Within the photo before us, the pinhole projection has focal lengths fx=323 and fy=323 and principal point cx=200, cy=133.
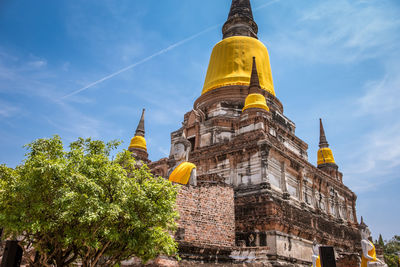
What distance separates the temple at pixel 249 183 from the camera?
13664 millimetres

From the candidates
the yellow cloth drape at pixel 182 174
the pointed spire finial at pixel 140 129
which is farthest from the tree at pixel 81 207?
the pointed spire finial at pixel 140 129

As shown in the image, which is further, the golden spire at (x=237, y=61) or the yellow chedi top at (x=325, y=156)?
the yellow chedi top at (x=325, y=156)

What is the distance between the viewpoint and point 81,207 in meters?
8.73

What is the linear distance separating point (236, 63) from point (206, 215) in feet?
58.6

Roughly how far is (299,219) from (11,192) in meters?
15.6

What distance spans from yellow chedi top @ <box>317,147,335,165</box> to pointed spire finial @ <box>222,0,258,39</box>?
13507mm

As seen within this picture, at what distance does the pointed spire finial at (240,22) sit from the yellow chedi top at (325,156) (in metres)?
13.5

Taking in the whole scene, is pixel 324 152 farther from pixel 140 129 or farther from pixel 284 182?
pixel 140 129

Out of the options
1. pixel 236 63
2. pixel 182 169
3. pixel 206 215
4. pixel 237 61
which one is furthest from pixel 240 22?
pixel 206 215

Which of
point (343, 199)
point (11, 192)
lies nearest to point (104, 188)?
point (11, 192)

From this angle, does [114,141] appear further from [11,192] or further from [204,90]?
[204,90]

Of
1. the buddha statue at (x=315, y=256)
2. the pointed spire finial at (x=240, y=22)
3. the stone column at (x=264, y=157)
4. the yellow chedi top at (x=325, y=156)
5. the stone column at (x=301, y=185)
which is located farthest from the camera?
the pointed spire finial at (x=240, y=22)

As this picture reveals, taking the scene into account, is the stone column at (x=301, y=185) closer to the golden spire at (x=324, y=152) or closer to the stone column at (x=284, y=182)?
the stone column at (x=284, y=182)

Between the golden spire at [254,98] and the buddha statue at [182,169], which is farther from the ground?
the golden spire at [254,98]
